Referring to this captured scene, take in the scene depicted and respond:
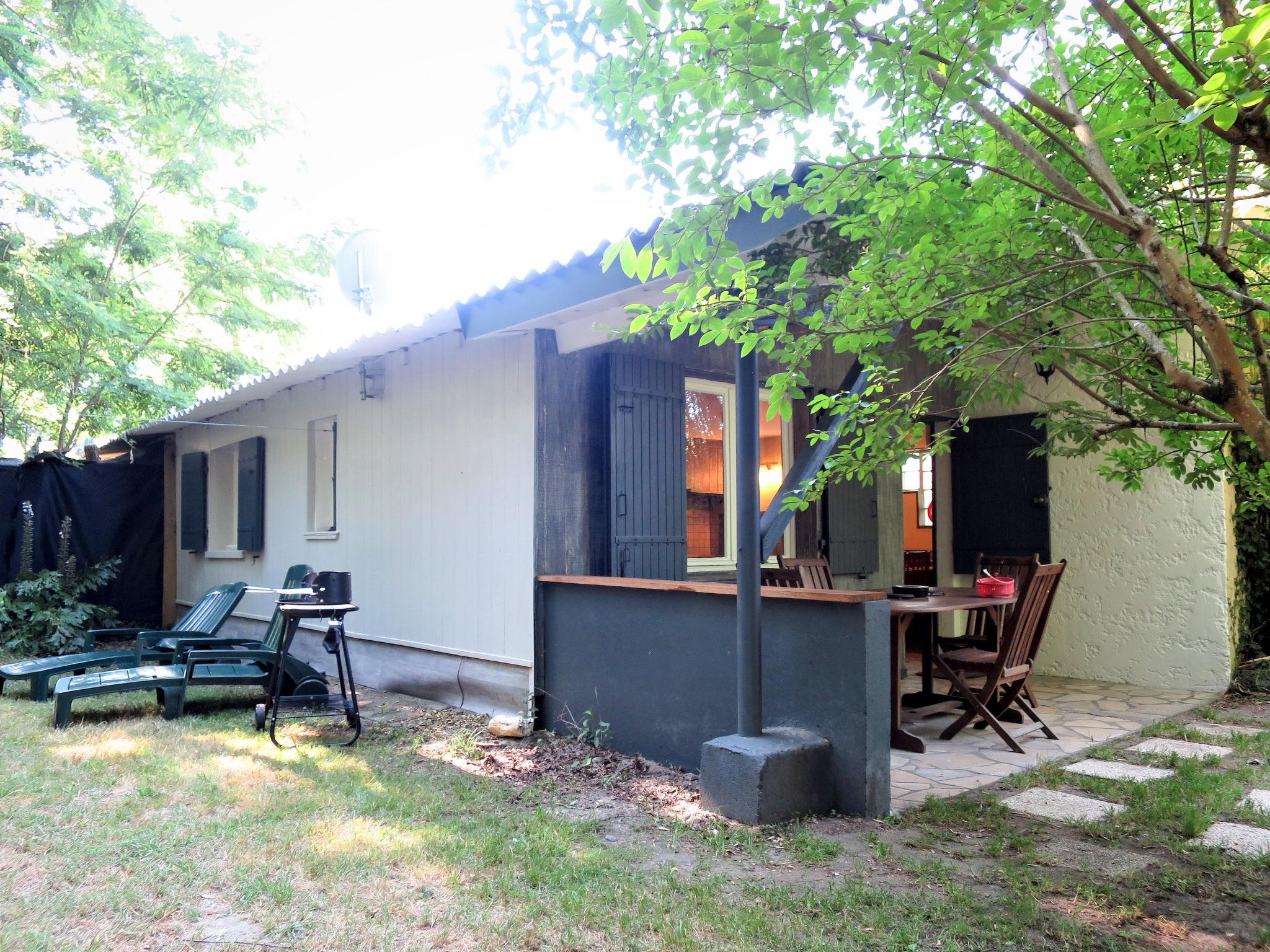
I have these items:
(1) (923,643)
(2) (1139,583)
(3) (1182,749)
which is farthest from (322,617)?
(2) (1139,583)

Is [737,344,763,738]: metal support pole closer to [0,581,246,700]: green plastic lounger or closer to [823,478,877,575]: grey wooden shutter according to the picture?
[823,478,877,575]: grey wooden shutter

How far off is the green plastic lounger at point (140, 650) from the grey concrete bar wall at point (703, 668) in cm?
304

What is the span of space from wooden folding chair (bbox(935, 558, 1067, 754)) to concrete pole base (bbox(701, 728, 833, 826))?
1.42m

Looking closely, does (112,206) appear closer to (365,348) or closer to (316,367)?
(316,367)

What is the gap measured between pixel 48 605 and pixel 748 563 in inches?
297

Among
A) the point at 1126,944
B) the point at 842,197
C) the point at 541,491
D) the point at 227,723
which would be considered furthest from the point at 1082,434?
the point at 227,723

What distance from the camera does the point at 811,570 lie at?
5.74m

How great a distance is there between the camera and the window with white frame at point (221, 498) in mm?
9602

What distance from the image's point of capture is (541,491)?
5.15 m

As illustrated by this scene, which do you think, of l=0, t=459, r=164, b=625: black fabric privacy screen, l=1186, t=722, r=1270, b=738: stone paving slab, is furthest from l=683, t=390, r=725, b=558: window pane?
l=0, t=459, r=164, b=625: black fabric privacy screen

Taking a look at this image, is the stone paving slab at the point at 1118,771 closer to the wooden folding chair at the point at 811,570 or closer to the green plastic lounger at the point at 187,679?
the wooden folding chair at the point at 811,570

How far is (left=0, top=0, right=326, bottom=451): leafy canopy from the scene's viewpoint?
927 centimetres

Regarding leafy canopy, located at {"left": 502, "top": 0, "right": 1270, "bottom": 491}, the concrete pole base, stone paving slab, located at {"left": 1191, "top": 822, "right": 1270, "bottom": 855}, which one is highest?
leafy canopy, located at {"left": 502, "top": 0, "right": 1270, "bottom": 491}

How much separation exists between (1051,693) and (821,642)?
3537 mm
